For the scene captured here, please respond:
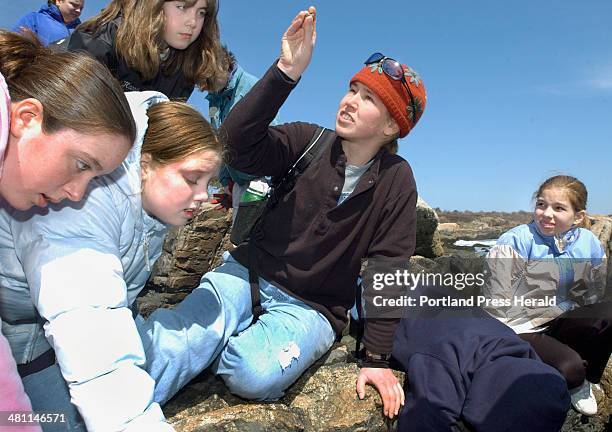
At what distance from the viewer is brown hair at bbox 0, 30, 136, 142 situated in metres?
2.04

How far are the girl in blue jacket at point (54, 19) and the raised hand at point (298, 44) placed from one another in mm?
2686

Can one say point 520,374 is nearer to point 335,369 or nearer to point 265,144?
point 335,369

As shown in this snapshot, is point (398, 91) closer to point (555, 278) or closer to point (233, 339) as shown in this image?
point (233, 339)

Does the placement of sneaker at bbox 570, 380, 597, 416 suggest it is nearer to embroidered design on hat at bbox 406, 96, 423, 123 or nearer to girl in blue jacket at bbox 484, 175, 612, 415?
girl in blue jacket at bbox 484, 175, 612, 415

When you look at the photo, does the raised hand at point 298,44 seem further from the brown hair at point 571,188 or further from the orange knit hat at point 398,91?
the brown hair at point 571,188

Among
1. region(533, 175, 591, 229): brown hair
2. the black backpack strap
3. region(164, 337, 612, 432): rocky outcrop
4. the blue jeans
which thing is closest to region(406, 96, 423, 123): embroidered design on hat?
the black backpack strap

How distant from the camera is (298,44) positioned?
3188mm

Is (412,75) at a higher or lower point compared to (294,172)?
higher

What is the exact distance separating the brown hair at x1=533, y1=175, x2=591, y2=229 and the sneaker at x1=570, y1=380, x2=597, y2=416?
2.19 meters

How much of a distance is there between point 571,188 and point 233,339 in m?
4.54

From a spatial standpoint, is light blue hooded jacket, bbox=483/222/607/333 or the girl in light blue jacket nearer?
the girl in light blue jacket

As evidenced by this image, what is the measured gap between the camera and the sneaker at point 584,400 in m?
4.22

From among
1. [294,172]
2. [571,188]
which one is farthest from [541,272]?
[294,172]

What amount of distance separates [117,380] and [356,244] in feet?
6.83
